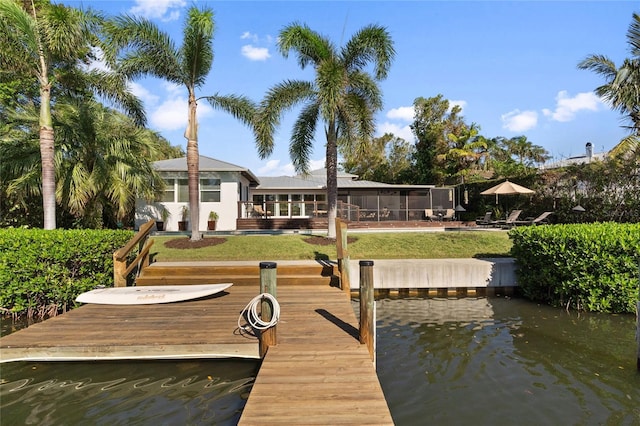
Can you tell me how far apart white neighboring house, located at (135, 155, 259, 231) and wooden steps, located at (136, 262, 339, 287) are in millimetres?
11549

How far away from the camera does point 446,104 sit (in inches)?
1469

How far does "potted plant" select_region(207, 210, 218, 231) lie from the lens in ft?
66.8

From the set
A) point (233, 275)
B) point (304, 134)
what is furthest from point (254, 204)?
point (233, 275)

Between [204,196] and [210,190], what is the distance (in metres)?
0.48

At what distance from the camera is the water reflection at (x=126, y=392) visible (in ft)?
13.2

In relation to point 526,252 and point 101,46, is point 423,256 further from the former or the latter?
point 101,46

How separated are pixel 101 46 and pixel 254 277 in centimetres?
912

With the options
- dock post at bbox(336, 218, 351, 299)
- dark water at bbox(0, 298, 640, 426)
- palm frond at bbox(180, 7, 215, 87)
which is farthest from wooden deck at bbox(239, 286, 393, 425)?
palm frond at bbox(180, 7, 215, 87)

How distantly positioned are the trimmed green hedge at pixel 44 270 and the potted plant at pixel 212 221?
486 inches

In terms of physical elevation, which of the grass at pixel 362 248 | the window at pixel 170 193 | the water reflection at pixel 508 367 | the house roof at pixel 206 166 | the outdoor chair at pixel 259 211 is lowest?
the water reflection at pixel 508 367

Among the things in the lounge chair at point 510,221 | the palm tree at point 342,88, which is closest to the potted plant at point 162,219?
the palm tree at point 342,88

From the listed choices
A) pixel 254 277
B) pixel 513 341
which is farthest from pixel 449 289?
pixel 254 277

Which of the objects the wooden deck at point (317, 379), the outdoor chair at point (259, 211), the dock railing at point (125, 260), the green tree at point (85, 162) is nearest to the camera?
the wooden deck at point (317, 379)

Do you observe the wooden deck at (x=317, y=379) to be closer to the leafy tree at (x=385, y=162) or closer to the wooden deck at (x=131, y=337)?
the wooden deck at (x=131, y=337)
